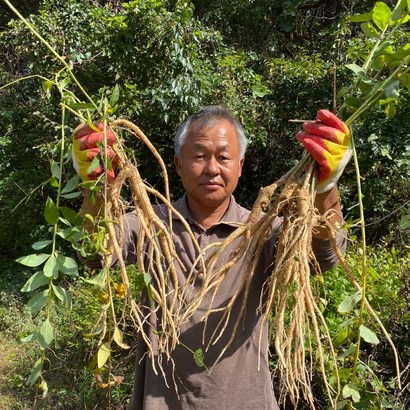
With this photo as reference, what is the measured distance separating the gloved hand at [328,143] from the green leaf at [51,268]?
0.63 meters

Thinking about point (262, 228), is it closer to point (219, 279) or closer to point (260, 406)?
point (219, 279)

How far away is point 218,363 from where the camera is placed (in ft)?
4.65

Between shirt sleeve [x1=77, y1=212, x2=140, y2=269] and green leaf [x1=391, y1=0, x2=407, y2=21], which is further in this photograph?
shirt sleeve [x1=77, y1=212, x2=140, y2=269]

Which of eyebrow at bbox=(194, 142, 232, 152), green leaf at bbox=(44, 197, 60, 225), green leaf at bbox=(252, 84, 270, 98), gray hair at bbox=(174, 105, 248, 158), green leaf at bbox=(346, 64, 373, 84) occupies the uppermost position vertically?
green leaf at bbox=(252, 84, 270, 98)

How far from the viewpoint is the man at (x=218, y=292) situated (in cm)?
141

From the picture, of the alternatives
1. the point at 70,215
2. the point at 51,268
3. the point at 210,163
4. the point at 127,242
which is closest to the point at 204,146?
the point at 210,163

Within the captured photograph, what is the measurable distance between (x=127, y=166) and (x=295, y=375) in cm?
66

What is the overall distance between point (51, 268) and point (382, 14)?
3.24 feet

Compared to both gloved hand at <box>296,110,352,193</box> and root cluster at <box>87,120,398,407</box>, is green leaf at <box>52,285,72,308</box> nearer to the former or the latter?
root cluster at <box>87,120,398,407</box>

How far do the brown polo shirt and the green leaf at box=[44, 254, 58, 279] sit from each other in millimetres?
274

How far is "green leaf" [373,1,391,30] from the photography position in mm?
1248

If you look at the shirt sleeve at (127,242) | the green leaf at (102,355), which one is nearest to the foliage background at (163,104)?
the shirt sleeve at (127,242)

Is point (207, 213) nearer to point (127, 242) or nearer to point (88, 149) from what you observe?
point (127, 242)

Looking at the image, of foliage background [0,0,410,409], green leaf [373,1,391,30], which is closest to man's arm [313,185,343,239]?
green leaf [373,1,391,30]
